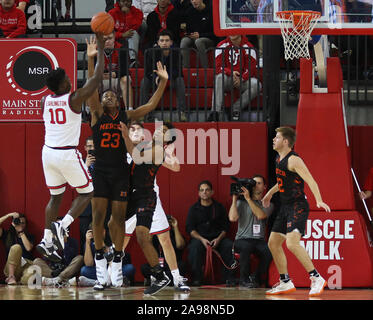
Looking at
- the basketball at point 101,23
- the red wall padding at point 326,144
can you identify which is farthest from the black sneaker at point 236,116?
the basketball at point 101,23

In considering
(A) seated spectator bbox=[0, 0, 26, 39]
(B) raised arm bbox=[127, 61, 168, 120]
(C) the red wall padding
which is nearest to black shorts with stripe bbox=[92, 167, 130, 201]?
(B) raised arm bbox=[127, 61, 168, 120]

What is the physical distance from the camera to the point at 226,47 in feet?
48.3

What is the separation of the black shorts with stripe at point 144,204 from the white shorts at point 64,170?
0.61m

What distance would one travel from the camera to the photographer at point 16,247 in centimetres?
1434

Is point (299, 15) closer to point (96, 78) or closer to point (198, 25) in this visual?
point (96, 78)

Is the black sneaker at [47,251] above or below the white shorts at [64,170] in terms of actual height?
below

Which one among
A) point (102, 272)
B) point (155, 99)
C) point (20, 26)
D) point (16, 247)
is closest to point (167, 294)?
point (102, 272)

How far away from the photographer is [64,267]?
1422 centimetres

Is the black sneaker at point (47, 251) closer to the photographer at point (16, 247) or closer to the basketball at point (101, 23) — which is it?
the photographer at point (16, 247)

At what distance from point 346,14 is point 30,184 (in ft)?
17.8

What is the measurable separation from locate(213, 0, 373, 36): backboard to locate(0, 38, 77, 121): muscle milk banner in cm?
306

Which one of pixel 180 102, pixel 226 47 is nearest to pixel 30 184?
pixel 180 102

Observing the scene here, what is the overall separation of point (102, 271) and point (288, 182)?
8.49 feet

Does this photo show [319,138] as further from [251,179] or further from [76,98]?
[76,98]
